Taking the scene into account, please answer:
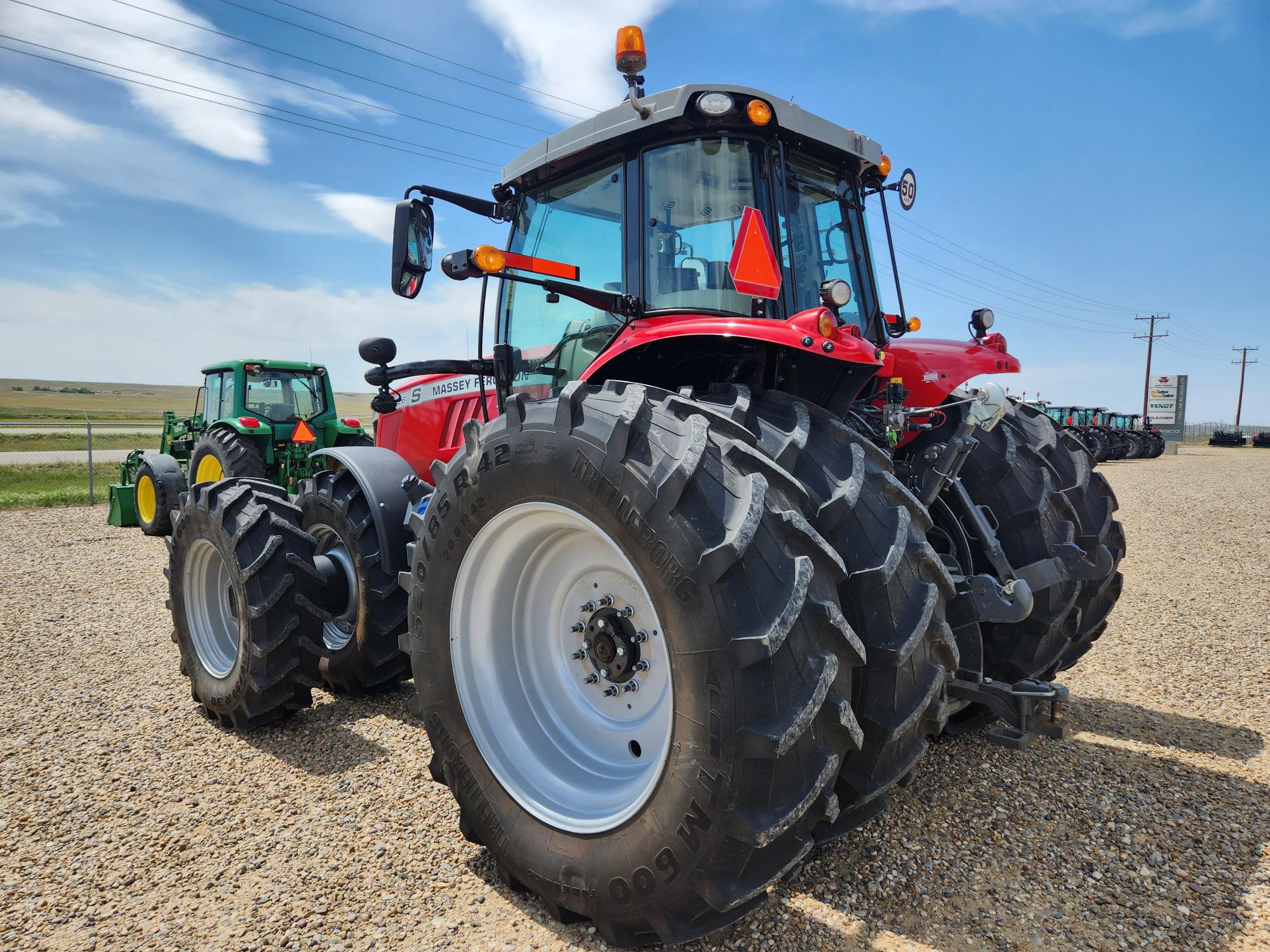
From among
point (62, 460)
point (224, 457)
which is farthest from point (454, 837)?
point (62, 460)

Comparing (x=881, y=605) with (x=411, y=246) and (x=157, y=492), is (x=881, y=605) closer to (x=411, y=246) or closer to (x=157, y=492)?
(x=411, y=246)

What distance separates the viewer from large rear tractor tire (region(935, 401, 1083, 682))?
10.1 ft

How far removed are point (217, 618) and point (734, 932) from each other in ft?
10.2

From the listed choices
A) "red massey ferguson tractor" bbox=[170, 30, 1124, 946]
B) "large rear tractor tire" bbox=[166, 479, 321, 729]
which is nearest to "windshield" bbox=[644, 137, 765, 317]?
"red massey ferguson tractor" bbox=[170, 30, 1124, 946]

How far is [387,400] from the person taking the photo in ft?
15.0

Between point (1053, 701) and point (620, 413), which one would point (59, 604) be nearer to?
point (620, 413)

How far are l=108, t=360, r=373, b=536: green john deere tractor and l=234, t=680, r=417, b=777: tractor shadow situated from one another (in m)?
6.63

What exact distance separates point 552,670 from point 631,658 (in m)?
0.43

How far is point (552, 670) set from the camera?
2.64 m

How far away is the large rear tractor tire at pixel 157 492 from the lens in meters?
10.4

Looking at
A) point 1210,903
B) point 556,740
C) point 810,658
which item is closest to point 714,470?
point 810,658

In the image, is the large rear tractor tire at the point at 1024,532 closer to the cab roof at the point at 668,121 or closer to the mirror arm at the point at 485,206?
the cab roof at the point at 668,121

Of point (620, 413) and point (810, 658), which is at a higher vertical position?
point (620, 413)

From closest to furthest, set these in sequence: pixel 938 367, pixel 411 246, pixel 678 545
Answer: pixel 678 545 < pixel 411 246 < pixel 938 367
